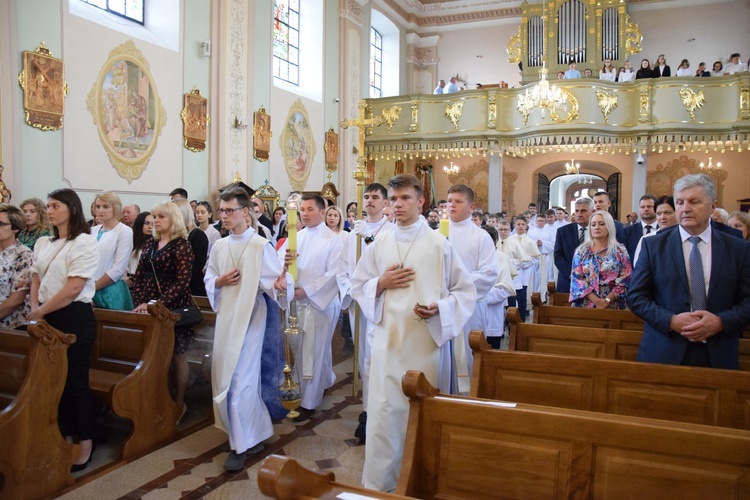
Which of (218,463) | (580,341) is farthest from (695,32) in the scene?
(218,463)

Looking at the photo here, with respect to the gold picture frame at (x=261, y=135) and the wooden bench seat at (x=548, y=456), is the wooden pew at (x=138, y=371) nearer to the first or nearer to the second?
the wooden bench seat at (x=548, y=456)

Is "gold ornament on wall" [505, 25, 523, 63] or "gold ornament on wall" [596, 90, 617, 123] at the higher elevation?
"gold ornament on wall" [505, 25, 523, 63]

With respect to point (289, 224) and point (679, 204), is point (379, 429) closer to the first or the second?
point (289, 224)

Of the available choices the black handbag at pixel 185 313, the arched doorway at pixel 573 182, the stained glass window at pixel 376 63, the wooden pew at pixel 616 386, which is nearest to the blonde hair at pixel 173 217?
the black handbag at pixel 185 313

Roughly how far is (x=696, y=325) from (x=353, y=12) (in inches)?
565

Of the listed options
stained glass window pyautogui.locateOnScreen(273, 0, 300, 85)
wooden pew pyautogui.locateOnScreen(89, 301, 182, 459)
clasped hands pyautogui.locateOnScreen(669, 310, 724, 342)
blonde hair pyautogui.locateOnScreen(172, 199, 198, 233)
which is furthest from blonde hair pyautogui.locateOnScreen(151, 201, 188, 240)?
stained glass window pyautogui.locateOnScreen(273, 0, 300, 85)

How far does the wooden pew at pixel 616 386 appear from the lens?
2631mm

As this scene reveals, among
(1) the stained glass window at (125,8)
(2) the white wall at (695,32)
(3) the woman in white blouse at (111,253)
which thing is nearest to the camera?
(3) the woman in white blouse at (111,253)

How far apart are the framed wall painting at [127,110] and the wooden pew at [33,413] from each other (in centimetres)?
615

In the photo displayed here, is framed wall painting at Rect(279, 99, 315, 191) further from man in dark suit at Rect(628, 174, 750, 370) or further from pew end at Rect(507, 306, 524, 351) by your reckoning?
man in dark suit at Rect(628, 174, 750, 370)

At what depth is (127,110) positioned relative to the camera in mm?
9242

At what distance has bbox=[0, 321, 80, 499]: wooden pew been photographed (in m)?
3.17

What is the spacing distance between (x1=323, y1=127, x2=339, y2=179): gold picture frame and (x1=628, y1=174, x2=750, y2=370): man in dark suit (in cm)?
1211

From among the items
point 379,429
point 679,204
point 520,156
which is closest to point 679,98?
point 520,156
